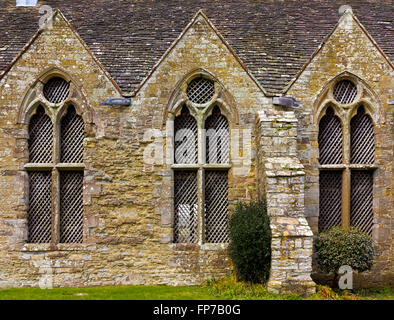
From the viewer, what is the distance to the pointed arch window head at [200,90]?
12203mm

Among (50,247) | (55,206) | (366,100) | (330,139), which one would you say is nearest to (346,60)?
(366,100)

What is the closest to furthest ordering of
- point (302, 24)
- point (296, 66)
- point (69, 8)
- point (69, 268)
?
→ point (69, 268) → point (296, 66) → point (302, 24) → point (69, 8)

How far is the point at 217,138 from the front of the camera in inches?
479

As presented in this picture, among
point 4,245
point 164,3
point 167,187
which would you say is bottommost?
point 4,245

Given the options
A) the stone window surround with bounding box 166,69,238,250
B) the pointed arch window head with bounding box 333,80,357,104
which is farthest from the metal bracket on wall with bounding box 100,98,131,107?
the pointed arch window head with bounding box 333,80,357,104

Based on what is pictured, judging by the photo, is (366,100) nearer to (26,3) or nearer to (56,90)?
(56,90)

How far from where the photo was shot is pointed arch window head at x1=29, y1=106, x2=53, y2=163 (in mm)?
11984

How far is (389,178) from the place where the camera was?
12.2 m

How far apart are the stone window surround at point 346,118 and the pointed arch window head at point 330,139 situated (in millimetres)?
141

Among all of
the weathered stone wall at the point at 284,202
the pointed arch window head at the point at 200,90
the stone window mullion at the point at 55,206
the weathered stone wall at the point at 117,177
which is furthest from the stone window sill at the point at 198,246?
the pointed arch window head at the point at 200,90

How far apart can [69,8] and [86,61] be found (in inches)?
195

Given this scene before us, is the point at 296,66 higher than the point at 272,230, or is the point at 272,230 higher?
the point at 296,66

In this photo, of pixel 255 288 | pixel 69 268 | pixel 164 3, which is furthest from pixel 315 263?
pixel 164 3
